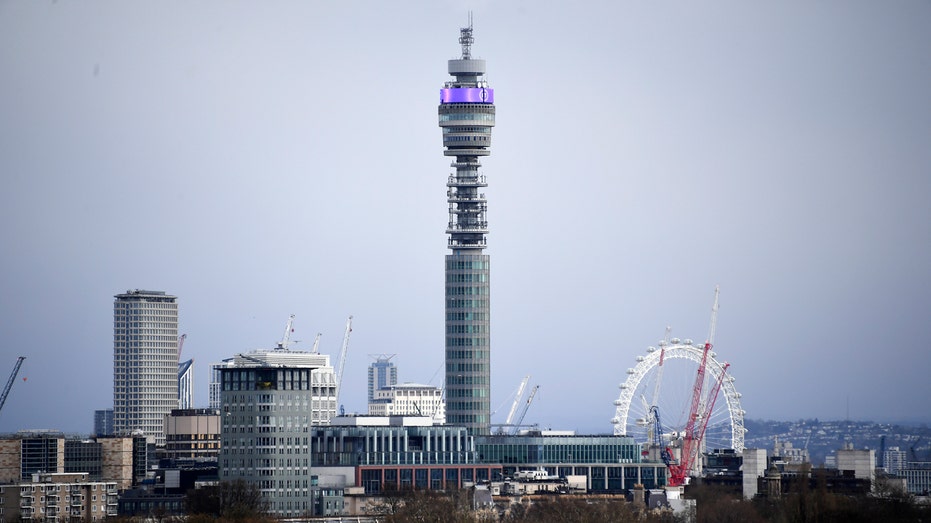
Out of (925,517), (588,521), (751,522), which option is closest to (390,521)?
(588,521)

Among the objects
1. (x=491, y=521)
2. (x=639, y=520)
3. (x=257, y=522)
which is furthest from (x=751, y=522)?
(x=257, y=522)

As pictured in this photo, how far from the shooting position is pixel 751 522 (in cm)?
19912

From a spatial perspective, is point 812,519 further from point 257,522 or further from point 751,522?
point 257,522

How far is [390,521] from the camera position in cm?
19788

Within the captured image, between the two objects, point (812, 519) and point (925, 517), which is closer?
point (812, 519)

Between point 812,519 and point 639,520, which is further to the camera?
point 639,520

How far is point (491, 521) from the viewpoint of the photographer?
655ft

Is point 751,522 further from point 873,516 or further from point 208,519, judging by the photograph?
point 208,519

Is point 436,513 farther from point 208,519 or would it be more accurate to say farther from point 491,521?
point 208,519

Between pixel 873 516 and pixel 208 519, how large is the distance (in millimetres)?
57451

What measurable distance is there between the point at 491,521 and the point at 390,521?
900 cm

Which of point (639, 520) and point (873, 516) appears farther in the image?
point (639, 520)

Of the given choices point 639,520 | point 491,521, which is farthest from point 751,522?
point 491,521

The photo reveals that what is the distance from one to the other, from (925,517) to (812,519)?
17.5 m
